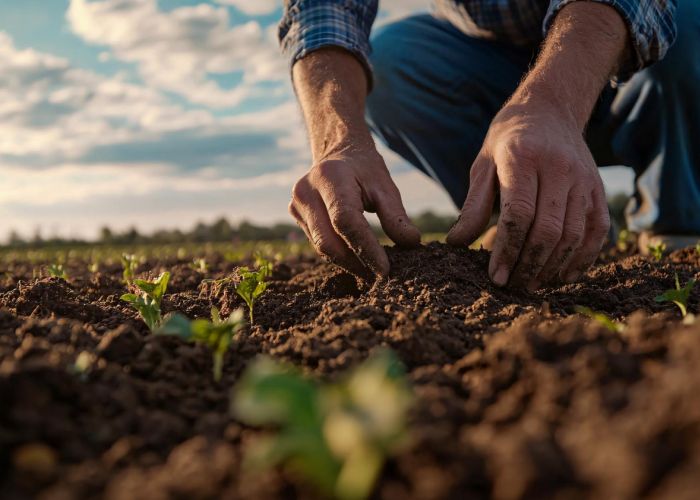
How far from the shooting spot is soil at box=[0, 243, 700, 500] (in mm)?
919

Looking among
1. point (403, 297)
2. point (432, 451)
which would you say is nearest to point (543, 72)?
point (403, 297)

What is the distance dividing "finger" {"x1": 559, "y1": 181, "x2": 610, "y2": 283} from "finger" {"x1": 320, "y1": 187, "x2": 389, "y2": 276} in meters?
0.86

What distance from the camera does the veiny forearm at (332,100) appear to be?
3.09m

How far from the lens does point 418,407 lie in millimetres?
1172

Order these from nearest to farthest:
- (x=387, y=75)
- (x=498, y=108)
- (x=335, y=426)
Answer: (x=335, y=426), (x=498, y=108), (x=387, y=75)

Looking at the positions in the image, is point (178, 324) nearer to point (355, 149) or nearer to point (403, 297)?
point (403, 297)

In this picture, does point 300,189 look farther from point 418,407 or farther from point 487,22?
point 487,22

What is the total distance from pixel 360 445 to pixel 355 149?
2201 millimetres

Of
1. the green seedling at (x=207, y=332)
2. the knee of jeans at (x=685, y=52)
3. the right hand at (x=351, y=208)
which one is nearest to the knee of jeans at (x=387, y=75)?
the knee of jeans at (x=685, y=52)

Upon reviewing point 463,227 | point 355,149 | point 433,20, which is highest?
point 433,20

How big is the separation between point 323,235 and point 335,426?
189cm

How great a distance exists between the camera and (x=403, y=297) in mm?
2420

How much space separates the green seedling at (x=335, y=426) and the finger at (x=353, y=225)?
1.67 metres

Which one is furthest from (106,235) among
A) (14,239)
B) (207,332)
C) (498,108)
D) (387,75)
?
(207,332)
